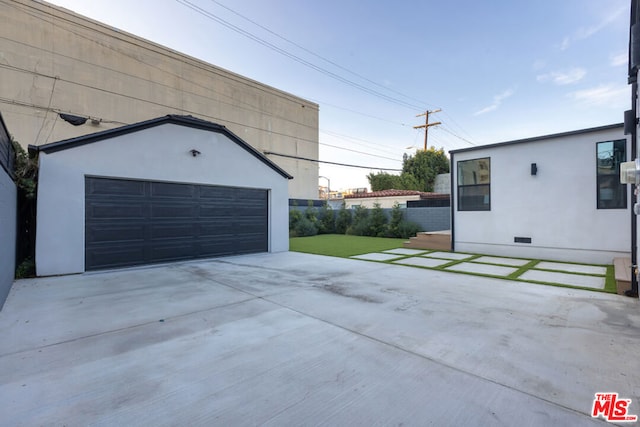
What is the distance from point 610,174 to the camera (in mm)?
7031

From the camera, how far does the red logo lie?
1.83 m

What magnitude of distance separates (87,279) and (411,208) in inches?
473

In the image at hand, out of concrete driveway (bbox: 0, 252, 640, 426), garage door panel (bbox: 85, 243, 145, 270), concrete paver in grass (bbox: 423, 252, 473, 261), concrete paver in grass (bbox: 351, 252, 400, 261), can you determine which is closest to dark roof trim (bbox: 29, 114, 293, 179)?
garage door panel (bbox: 85, 243, 145, 270)

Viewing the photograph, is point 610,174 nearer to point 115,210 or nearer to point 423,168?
point 115,210

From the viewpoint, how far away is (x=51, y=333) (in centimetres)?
324

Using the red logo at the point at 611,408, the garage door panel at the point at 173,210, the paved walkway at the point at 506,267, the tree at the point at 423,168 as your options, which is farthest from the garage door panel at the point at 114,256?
the tree at the point at 423,168

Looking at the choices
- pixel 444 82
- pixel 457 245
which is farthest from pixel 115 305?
pixel 444 82

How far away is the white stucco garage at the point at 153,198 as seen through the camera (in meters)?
6.33

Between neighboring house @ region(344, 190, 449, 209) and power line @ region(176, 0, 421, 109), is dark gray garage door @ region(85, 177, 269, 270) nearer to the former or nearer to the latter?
power line @ region(176, 0, 421, 109)

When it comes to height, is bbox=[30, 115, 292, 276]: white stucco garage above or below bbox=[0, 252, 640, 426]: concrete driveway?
above

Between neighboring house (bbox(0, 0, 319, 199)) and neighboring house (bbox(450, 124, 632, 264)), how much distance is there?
1418 cm

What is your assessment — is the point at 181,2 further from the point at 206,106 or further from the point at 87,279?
the point at 87,279

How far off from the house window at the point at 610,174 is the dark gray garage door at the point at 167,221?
900 centimetres

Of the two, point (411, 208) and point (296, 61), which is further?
point (296, 61)
